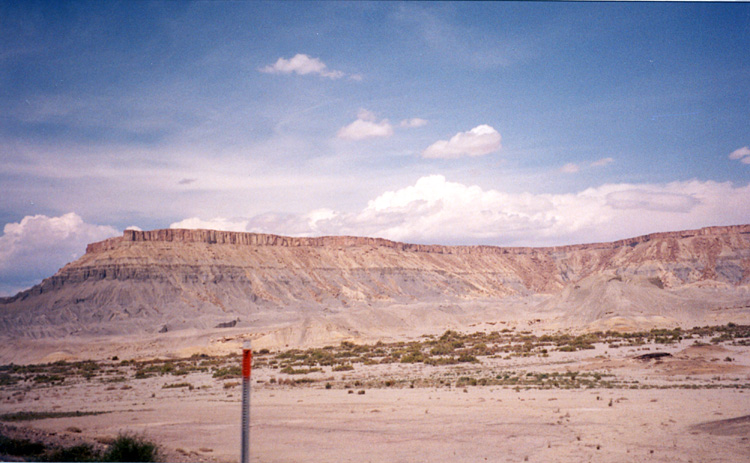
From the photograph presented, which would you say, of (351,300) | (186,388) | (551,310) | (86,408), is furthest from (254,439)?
(351,300)

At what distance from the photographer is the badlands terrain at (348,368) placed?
42.2ft

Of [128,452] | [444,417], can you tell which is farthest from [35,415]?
[444,417]

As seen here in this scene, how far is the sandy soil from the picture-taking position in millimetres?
11789

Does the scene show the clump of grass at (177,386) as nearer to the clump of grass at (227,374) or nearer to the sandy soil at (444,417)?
the sandy soil at (444,417)

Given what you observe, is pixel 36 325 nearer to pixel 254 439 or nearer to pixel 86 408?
pixel 86 408

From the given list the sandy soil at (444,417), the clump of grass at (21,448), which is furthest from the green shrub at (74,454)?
the sandy soil at (444,417)

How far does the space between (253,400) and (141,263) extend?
3022 inches

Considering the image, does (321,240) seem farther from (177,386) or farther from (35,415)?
(35,415)

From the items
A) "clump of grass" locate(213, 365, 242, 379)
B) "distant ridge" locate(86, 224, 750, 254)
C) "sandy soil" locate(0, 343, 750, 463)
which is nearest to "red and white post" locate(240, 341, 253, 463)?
"sandy soil" locate(0, 343, 750, 463)

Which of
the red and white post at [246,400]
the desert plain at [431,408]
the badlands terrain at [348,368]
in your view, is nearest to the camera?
the red and white post at [246,400]

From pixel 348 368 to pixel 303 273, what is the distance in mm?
81390

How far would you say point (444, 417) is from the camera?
15.9 m

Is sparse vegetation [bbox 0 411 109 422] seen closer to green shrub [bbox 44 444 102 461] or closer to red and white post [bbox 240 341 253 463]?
green shrub [bbox 44 444 102 461]

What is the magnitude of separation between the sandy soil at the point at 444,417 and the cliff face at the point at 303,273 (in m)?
49.4
